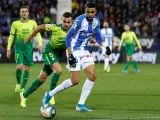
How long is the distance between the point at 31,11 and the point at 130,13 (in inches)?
253

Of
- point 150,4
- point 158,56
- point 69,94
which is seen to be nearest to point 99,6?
point 150,4

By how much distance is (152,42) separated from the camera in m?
32.1

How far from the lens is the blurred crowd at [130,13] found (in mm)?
34122

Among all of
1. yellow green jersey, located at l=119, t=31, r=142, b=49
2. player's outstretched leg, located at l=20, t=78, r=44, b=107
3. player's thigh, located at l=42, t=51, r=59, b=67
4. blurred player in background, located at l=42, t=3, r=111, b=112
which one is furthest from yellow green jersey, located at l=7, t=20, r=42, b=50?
yellow green jersey, located at l=119, t=31, r=142, b=49

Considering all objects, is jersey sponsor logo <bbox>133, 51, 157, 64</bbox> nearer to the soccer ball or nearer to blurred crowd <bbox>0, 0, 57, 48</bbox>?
blurred crowd <bbox>0, 0, 57, 48</bbox>

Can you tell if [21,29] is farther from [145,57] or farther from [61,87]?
[145,57]

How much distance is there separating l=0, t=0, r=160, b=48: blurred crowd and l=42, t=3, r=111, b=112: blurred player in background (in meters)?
21.9

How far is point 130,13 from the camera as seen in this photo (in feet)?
118

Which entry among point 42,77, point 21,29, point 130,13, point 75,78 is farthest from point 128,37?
point 75,78

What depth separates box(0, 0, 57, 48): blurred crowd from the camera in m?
34.0

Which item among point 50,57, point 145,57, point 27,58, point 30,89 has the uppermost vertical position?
point 50,57

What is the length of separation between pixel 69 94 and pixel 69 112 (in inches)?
146

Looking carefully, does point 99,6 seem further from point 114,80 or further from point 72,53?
point 72,53

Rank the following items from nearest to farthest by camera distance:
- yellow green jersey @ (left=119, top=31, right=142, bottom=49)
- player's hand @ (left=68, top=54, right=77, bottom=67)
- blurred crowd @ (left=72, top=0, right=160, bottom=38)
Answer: player's hand @ (left=68, top=54, right=77, bottom=67) → yellow green jersey @ (left=119, top=31, right=142, bottom=49) → blurred crowd @ (left=72, top=0, right=160, bottom=38)
